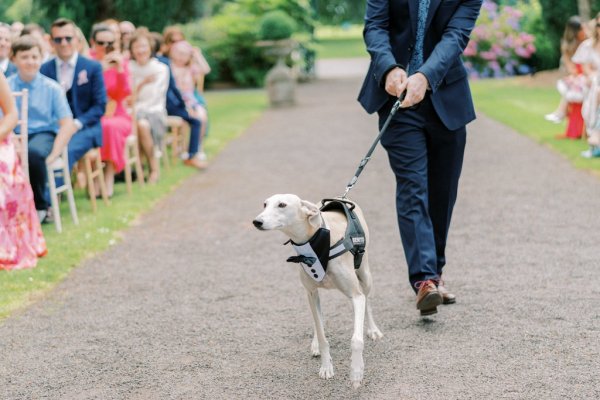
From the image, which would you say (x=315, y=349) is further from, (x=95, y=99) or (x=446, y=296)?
(x=95, y=99)

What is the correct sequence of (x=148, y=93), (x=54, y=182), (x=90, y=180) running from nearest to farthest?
(x=54, y=182) < (x=90, y=180) < (x=148, y=93)

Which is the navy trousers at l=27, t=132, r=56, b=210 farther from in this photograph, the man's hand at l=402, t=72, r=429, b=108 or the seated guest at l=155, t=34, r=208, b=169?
the man's hand at l=402, t=72, r=429, b=108

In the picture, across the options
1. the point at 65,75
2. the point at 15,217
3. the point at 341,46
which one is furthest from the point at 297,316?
the point at 341,46

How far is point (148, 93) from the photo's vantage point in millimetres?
11906

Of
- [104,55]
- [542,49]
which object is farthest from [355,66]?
[104,55]

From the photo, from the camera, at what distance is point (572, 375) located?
4.48m

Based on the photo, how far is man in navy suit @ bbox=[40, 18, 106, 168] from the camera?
379 inches

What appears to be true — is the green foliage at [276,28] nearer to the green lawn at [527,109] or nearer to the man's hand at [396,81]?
the green lawn at [527,109]

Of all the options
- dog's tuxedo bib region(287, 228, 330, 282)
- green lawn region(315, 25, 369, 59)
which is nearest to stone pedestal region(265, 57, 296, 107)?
green lawn region(315, 25, 369, 59)

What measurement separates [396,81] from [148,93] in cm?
728

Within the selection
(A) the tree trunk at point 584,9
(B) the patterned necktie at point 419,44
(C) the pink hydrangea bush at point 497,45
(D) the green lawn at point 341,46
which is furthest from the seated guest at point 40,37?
(D) the green lawn at point 341,46

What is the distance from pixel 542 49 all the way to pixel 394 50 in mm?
23017

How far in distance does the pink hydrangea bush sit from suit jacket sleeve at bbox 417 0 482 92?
2155 cm

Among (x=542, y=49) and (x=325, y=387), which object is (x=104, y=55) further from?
(x=542, y=49)
